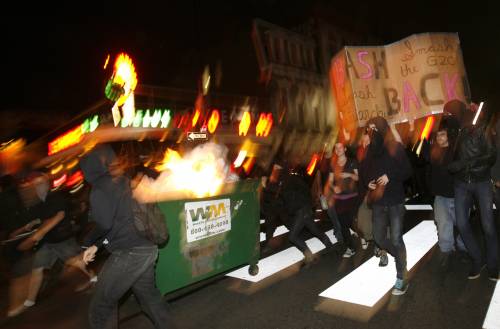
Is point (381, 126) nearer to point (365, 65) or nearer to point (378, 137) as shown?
point (378, 137)

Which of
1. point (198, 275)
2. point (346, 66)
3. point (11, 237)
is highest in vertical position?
point (346, 66)

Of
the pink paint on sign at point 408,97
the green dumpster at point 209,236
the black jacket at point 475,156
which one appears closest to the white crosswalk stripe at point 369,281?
the green dumpster at point 209,236

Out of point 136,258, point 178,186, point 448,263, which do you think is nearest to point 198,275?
point 178,186

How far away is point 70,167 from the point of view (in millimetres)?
14430

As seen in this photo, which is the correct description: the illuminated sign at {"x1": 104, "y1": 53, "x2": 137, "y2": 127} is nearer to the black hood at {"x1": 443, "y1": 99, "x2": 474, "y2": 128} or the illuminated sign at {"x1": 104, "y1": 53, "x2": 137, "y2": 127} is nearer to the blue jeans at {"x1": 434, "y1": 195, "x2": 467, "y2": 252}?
the blue jeans at {"x1": 434, "y1": 195, "x2": 467, "y2": 252}

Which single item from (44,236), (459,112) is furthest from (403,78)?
(44,236)

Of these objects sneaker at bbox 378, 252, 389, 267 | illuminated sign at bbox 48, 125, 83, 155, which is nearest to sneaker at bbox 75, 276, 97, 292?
sneaker at bbox 378, 252, 389, 267

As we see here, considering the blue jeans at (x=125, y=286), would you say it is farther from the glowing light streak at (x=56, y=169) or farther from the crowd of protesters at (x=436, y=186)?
the glowing light streak at (x=56, y=169)

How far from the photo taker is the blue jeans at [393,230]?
4328 millimetres

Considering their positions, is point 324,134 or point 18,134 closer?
point 18,134

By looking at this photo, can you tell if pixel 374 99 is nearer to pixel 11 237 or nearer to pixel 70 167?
pixel 11 237

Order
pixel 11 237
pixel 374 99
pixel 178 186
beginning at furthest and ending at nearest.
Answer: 1. pixel 374 99
2. pixel 11 237
3. pixel 178 186

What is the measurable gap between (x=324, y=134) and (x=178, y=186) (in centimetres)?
2331

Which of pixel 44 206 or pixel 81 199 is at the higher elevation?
pixel 44 206
